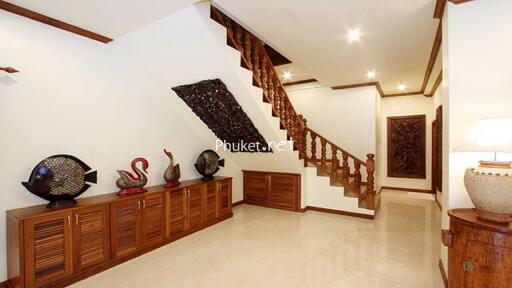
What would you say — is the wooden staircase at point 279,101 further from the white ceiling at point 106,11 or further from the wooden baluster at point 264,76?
the white ceiling at point 106,11

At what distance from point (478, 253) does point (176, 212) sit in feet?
10.8

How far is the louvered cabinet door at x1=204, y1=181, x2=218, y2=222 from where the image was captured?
4094mm

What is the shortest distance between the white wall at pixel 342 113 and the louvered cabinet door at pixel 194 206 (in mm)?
3542

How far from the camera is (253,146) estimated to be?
4.54m

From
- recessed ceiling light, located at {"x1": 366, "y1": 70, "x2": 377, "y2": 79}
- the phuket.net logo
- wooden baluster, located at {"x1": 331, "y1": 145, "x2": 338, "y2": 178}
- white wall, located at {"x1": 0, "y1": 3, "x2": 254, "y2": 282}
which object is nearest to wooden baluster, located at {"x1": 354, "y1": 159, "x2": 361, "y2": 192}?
wooden baluster, located at {"x1": 331, "y1": 145, "x2": 338, "y2": 178}

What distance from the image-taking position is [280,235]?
12.1ft

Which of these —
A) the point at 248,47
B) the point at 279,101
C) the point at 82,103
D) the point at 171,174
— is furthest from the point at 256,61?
the point at 82,103

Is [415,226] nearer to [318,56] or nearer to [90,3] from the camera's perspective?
[318,56]

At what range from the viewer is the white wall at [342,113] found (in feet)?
18.1

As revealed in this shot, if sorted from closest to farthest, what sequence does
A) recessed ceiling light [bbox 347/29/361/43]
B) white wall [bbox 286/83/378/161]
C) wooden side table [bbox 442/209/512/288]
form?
wooden side table [bbox 442/209/512/288] < recessed ceiling light [bbox 347/29/361/43] < white wall [bbox 286/83/378/161]

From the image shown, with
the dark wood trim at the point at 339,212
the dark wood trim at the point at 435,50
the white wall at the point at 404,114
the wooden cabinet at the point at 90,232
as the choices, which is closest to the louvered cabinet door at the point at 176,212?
the wooden cabinet at the point at 90,232

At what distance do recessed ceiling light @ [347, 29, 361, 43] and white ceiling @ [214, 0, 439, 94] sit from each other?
0.20ft

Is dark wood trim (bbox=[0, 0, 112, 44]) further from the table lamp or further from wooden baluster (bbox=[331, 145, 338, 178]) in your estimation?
wooden baluster (bbox=[331, 145, 338, 178])

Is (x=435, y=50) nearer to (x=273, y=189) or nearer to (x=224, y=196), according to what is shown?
(x=273, y=189)
